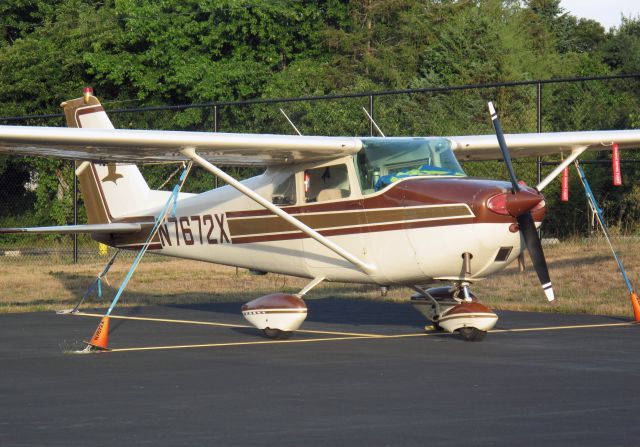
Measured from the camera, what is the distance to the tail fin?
623 inches

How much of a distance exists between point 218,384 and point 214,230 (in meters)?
5.30

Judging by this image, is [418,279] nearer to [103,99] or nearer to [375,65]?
[103,99]

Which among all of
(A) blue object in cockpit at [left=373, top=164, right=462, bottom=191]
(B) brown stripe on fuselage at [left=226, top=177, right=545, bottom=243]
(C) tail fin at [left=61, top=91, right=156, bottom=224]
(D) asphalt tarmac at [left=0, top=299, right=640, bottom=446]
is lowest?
(D) asphalt tarmac at [left=0, top=299, right=640, bottom=446]

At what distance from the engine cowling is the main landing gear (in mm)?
1557

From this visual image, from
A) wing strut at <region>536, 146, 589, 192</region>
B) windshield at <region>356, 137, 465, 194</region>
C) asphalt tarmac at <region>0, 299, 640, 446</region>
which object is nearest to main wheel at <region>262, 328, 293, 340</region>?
asphalt tarmac at <region>0, 299, 640, 446</region>

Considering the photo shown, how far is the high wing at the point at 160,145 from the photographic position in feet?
38.4

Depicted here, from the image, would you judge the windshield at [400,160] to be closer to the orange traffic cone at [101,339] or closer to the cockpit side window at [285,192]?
the cockpit side window at [285,192]

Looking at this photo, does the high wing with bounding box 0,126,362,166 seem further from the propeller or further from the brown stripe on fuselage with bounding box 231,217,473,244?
the propeller

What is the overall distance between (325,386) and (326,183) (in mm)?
4459

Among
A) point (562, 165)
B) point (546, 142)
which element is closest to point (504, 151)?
point (562, 165)

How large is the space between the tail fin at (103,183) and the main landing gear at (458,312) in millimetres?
4643

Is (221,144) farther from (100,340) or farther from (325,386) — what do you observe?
(325,386)

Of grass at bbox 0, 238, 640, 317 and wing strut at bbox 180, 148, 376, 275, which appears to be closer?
wing strut at bbox 180, 148, 376, 275

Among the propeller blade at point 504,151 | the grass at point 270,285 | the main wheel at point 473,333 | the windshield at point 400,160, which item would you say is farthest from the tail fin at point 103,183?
the propeller blade at point 504,151
